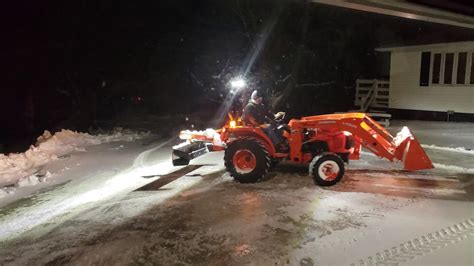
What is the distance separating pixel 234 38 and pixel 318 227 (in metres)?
20.1

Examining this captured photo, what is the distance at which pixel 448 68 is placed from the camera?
17.3m

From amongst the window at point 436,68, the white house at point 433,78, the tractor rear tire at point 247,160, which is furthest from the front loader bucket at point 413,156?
the window at point 436,68

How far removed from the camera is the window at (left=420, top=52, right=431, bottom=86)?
58.6ft

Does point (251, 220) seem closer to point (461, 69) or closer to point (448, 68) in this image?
point (461, 69)

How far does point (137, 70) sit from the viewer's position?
2711 cm

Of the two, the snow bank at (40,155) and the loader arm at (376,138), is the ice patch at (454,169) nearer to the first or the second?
the loader arm at (376,138)

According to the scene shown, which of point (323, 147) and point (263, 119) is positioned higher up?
point (263, 119)

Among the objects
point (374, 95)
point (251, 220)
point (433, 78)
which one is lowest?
point (251, 220)

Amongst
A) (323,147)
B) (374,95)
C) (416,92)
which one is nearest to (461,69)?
(416,92)

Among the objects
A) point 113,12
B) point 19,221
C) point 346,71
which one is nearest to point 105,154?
point 19,221

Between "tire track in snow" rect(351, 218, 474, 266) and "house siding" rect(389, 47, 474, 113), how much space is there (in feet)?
41.1

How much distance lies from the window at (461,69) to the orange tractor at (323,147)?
34.5ft

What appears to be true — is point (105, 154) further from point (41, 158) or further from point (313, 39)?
point (313, 39)

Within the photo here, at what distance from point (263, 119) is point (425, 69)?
12.3 meters
